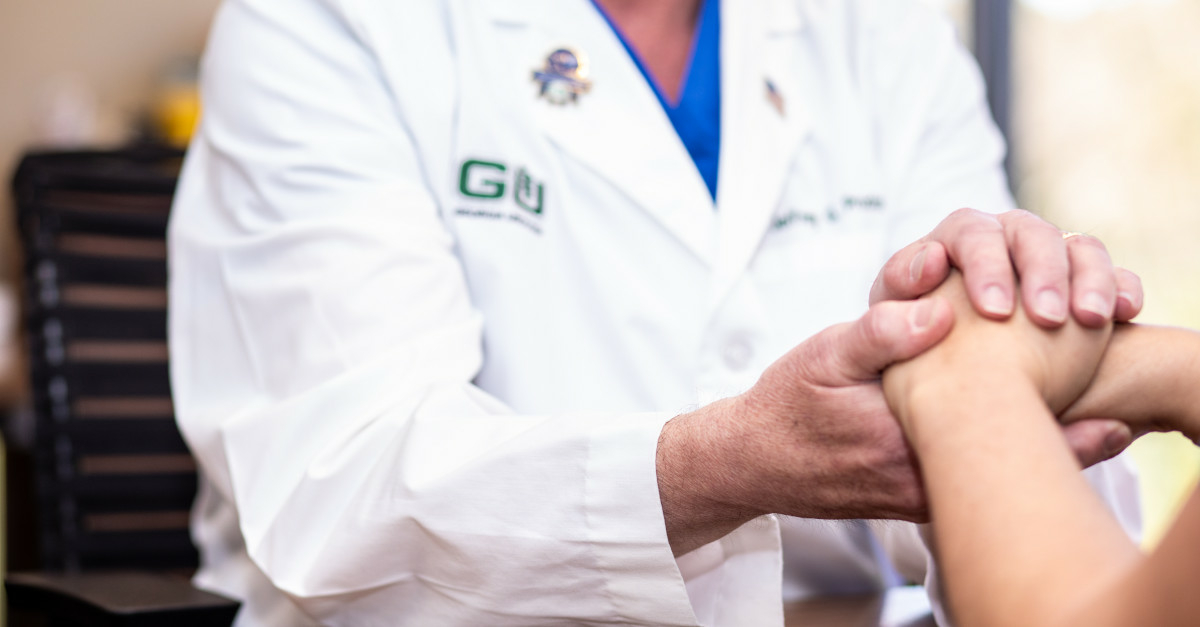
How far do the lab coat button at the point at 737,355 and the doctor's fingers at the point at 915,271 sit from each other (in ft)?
1.01

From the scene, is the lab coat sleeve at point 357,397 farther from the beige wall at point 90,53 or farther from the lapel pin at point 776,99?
the beige wall at point 90,53

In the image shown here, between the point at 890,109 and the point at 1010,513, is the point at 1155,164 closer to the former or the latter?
the point at 890,109

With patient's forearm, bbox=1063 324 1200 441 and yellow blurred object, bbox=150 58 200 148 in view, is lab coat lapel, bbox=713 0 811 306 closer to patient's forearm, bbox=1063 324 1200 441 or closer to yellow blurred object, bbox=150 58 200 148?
patient's forearm, bbox=1063 324 1200 441

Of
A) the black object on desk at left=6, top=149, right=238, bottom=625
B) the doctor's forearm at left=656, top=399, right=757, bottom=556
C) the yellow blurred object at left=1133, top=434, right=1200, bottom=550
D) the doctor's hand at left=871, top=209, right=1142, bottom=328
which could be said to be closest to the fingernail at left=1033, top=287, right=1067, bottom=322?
the doctor's hand at left=871, top=209, right=1142, bottom=328

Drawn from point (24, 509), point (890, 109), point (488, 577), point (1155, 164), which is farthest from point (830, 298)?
point (1155, 164)

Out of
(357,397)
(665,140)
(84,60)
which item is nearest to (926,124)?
(665,140)

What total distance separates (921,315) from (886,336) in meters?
0.03

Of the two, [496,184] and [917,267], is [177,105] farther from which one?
[917,267]

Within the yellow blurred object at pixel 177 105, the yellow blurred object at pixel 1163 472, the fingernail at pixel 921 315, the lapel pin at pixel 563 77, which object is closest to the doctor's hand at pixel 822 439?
the fingernail at pixel 921 315

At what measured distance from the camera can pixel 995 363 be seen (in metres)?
0.51

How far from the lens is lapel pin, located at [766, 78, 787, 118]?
41.9 inches

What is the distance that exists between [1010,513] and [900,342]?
0.14m

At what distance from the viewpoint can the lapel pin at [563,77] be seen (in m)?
0.97

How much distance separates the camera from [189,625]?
0.69m
